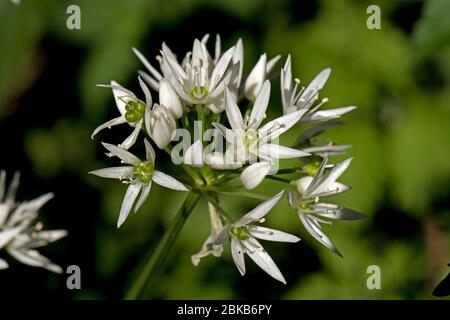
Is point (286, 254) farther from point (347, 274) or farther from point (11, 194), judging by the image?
point (11, 194)

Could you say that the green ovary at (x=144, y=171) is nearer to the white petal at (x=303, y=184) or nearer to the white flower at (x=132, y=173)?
the white flower at (x=132, y=173)

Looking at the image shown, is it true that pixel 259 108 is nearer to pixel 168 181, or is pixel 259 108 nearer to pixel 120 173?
pixel 168 181

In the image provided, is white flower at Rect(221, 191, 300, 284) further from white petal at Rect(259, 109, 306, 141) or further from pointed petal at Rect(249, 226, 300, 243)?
white petal at Rect(259, 109, 306, 141)

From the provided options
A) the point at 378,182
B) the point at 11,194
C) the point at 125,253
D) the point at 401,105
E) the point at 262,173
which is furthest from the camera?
the point at 125,253

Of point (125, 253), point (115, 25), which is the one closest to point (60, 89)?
point (115, 25)

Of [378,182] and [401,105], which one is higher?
[401,105]

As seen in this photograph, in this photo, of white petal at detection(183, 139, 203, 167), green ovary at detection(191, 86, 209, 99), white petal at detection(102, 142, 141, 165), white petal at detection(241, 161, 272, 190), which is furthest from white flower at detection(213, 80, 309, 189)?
white petal at detection(102, 142, 141, 165)
